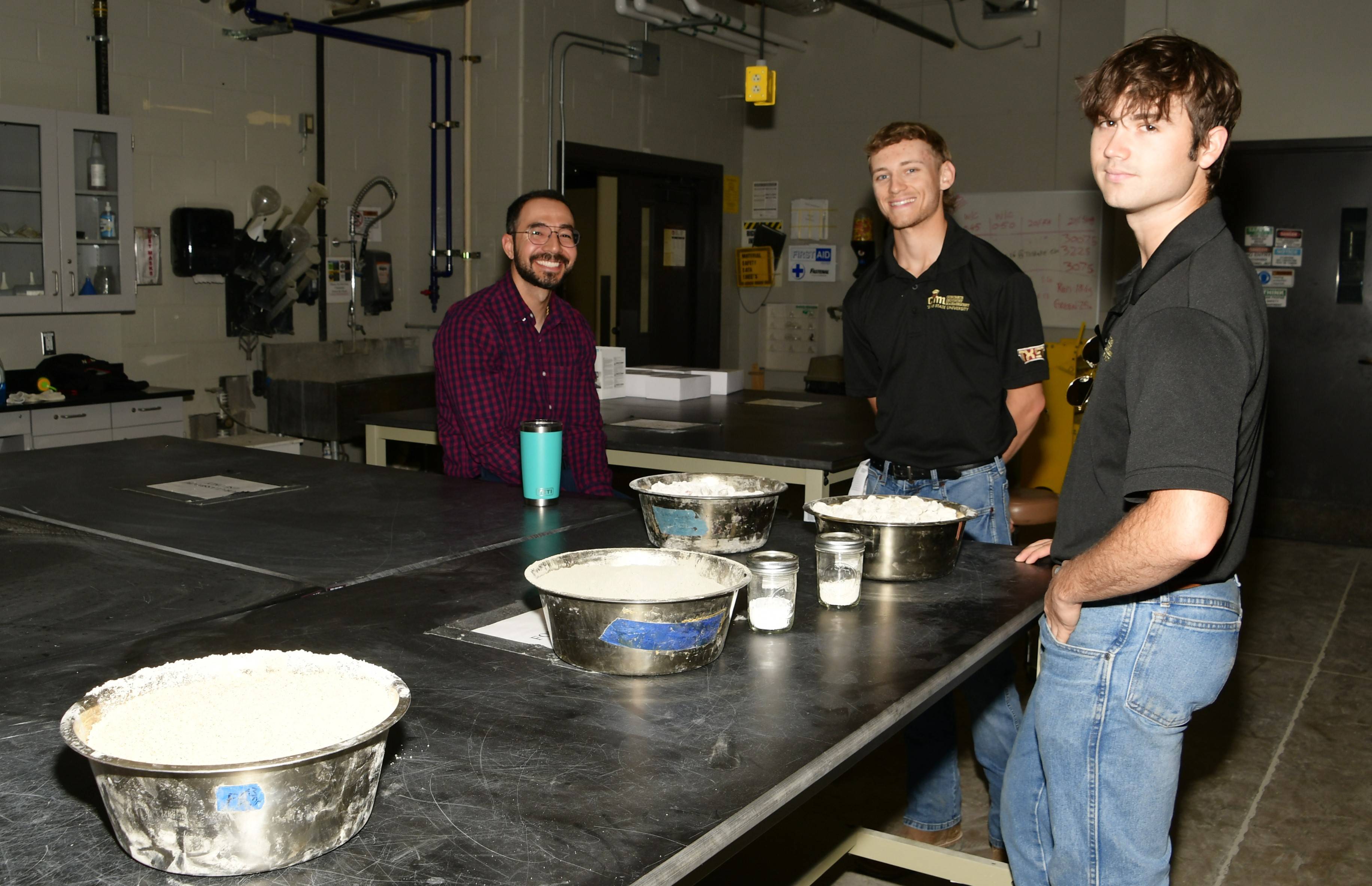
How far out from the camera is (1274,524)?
5781 mm

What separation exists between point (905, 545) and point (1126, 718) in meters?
0.42

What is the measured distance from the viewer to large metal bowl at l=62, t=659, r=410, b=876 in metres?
0.87

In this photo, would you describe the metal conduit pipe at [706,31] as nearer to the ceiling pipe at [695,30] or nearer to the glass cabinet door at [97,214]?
the ceiling pipe at [695,30]

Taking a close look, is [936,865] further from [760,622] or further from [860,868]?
[760,622]

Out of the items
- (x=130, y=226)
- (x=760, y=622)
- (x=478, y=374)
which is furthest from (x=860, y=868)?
(x=130, y=226)

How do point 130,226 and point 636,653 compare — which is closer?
point 636,653

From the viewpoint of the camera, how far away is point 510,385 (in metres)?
3.01

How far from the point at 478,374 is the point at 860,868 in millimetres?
1498

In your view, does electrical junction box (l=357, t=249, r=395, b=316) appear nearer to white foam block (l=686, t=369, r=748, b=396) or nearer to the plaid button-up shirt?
white foam block (l=686, t=369, r=748, b=396)

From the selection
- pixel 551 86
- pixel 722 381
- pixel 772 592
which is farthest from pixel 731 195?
pixel 772 592

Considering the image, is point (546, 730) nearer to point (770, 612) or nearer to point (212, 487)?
point (770, 612)

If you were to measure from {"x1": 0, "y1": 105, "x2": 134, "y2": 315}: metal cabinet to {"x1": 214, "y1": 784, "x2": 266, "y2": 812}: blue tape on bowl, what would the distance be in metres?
4.24

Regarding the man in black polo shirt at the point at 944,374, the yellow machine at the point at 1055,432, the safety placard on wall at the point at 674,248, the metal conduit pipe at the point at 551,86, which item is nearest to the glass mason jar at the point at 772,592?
the man in black polo shirt at the point at 944,374

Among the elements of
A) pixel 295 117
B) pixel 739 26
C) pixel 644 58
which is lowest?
pixel 295 117
